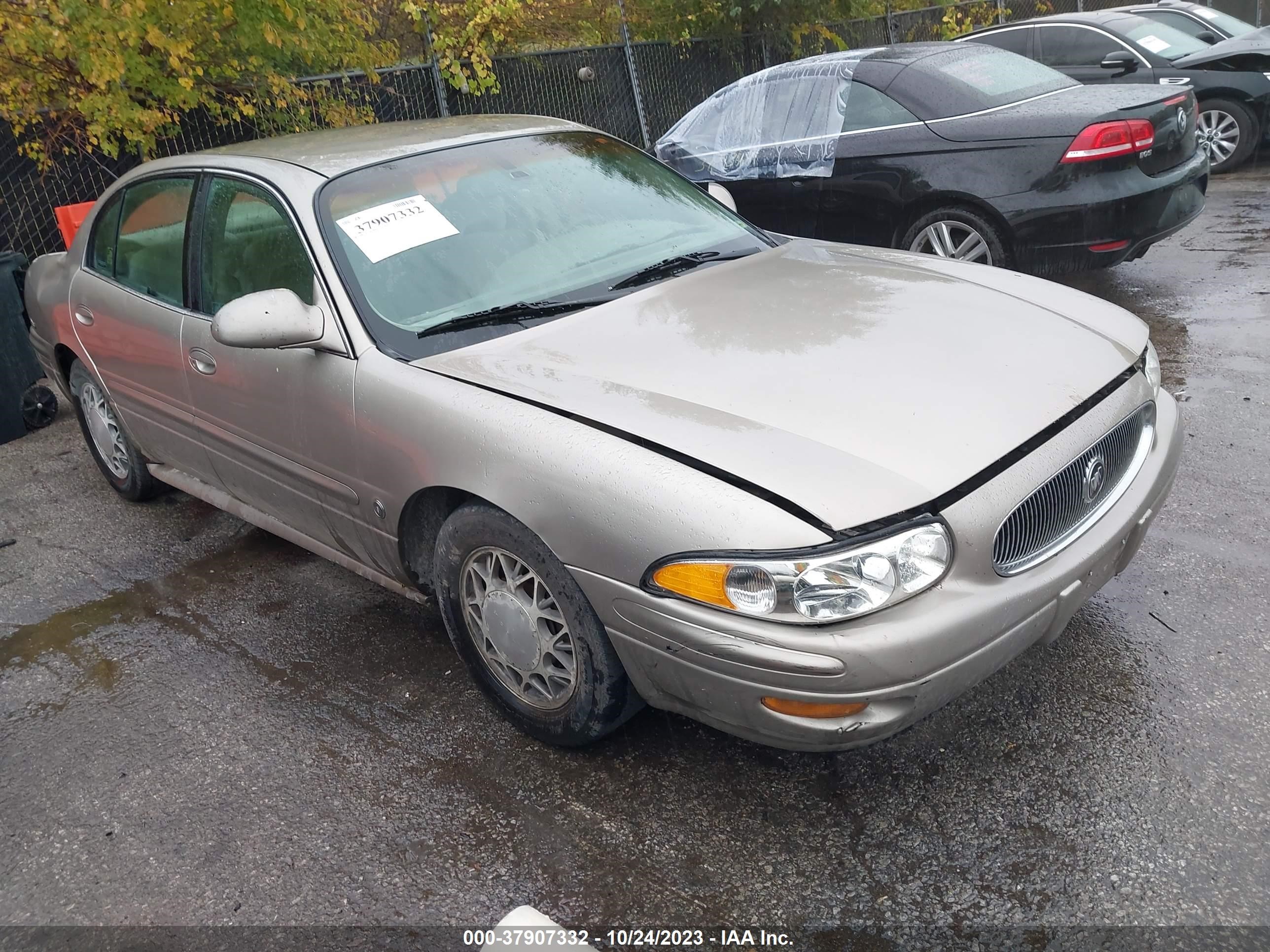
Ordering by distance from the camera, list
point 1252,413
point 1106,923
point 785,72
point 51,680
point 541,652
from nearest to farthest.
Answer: point 1106,923 < point 541,652 < point 51,680 < point 1252,413 < point 785,72

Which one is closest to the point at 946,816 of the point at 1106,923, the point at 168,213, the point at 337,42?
the point at 1106,923

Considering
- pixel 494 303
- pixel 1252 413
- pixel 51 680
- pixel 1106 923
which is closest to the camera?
pixel 1106 923

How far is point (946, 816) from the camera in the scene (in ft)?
8.70

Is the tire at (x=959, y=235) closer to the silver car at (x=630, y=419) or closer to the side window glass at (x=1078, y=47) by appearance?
the silver car at (x=630, y=419)

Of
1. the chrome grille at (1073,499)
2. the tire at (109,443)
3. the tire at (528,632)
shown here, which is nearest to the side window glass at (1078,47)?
the chrome grille at (1073,499)

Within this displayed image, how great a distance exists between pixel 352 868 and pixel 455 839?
0.26 m

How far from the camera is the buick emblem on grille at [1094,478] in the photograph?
9.10ft

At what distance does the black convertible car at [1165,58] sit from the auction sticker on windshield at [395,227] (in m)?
8.09

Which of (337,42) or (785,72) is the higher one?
(337,42)

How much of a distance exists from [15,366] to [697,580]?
5.70 m

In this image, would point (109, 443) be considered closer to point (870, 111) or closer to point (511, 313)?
point (511, 313)

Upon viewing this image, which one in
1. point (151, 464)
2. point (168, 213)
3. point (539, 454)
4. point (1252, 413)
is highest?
point (168, 213)

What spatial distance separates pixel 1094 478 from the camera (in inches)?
111

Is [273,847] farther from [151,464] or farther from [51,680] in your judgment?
[151,464]
